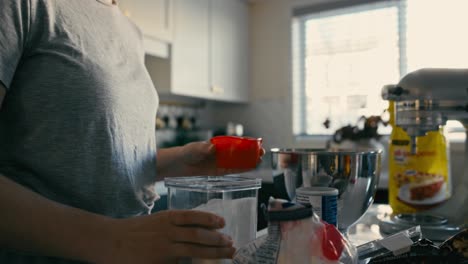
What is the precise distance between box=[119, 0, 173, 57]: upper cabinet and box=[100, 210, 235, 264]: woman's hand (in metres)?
1.72

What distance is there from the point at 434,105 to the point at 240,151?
41 cm

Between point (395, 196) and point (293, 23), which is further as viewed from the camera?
point (293, 23)

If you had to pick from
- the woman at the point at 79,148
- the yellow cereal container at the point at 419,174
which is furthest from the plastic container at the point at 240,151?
the yellow cereal container at the point at 419,174

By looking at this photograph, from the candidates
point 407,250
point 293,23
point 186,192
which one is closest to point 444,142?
point 407,250

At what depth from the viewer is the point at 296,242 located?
1.19ft

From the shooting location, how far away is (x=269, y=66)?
118 inches

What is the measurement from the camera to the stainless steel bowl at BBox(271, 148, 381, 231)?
65 centimetres

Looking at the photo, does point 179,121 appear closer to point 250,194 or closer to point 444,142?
point 444,142

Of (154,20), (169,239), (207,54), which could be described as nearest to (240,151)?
(169,239)

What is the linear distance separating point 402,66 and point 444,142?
166cm

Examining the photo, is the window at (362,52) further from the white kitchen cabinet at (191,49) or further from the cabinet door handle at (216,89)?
the white kitchen cabinet at (191,49)

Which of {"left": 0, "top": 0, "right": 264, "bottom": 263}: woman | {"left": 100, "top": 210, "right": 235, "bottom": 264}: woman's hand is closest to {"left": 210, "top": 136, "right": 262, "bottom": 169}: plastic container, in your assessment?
{"left": 0, "top": 0, "right": 264, "bottom": 263}: woman

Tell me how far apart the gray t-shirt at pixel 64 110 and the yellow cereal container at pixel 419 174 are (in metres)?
0.60

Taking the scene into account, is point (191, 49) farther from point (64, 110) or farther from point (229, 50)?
point (64, 110)
